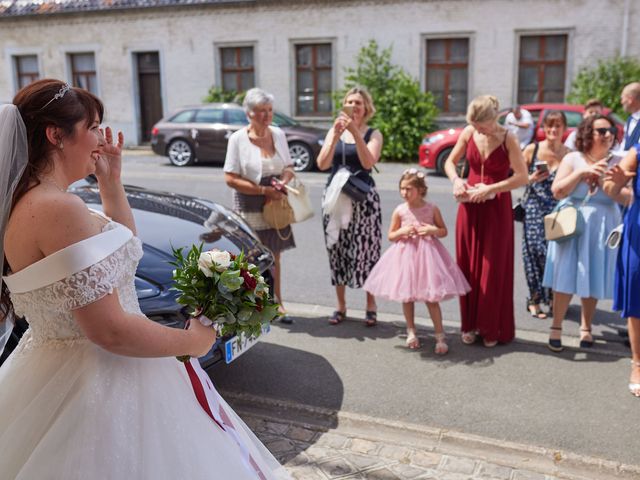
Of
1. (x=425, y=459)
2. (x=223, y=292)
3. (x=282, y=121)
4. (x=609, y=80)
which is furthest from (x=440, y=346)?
(x=609, y=80)

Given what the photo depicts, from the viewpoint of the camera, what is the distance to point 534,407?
4.25 meters

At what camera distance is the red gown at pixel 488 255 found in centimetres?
518

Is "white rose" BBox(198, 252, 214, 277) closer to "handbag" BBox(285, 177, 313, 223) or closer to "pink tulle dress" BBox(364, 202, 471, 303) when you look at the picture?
"pink tulle dress" BBox(364, 202, 471, 303)

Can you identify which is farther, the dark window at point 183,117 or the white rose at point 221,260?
the dark window at point 183,117

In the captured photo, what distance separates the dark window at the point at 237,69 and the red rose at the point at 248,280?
20870 millimetres

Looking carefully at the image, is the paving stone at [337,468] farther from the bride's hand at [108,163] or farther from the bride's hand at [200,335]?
the bride's hand at [108,163]

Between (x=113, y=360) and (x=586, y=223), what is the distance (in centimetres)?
424

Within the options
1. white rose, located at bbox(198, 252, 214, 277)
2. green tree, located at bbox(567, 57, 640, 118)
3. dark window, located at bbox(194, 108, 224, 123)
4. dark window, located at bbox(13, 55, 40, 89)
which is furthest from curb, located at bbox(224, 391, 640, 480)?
dark window, located at bbox(13, 55, 40, 89)

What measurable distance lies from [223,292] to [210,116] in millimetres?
15890

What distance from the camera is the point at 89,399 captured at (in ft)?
6.83

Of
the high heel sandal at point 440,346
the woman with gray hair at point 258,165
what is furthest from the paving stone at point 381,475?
the woman with gray hair at point 258,165

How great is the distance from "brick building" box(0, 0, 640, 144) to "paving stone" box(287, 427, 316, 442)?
637 inches

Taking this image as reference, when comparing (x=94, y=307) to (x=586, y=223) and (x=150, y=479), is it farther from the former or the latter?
(x=586, y=223)

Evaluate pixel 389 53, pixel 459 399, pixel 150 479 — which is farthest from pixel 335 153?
pixel 389 53
